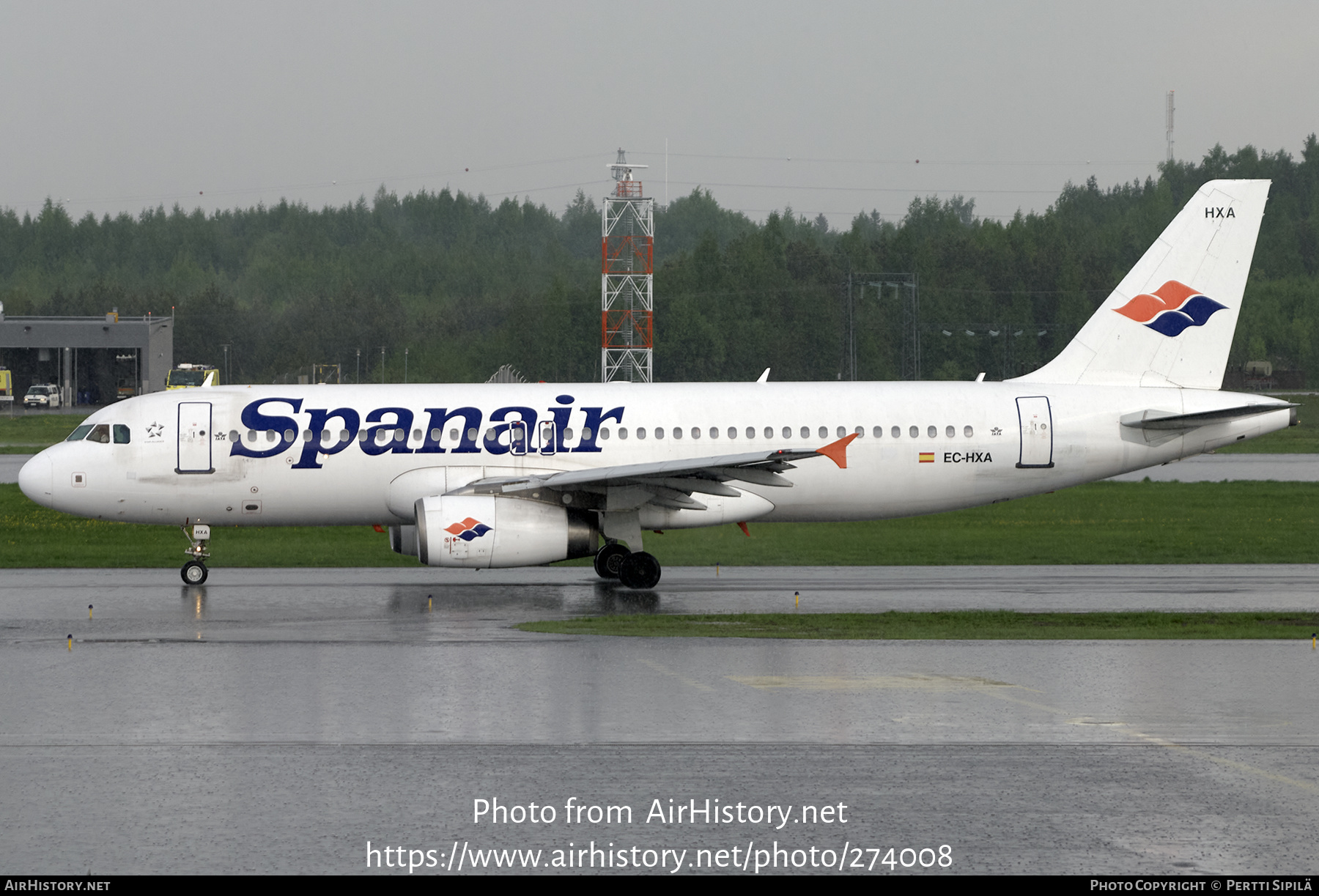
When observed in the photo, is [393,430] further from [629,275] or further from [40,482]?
[629,275]

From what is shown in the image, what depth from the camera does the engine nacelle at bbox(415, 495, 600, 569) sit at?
2338cm

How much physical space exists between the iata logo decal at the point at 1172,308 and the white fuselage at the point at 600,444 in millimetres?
1352

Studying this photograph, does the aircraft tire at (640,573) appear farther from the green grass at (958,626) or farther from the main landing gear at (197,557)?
the main landing gear at (197,557)

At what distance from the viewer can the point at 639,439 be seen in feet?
87.8

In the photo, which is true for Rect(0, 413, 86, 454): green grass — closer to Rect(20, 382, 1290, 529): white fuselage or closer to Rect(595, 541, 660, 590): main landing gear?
Rect(20, 382, 1290, 529): white fuselage

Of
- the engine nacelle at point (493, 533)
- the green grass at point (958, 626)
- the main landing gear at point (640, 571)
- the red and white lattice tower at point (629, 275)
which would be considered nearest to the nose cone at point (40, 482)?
the engine nacelle at point (493, 533)

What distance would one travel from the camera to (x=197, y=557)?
25.5m

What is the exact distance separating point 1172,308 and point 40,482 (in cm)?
2069

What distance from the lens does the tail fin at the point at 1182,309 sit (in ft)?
93.0

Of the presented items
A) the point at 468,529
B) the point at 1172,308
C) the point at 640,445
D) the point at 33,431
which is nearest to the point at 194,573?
the point at 468,529

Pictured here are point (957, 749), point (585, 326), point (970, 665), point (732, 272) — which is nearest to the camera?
point (957, 749)

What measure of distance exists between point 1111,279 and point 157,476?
11107 cm
